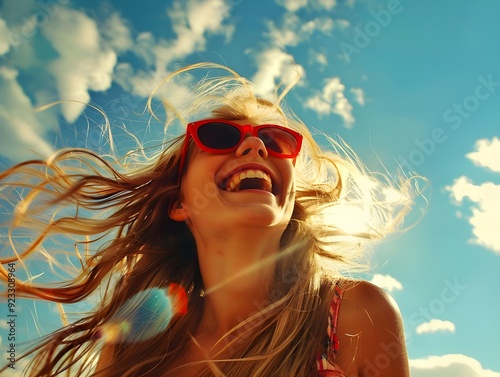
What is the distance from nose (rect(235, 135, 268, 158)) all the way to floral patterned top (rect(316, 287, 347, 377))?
1264 millimetres

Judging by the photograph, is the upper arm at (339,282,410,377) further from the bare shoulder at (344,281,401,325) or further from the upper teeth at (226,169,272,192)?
the upper teeth at (226,169,272,192)

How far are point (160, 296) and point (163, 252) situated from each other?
421 millimetres

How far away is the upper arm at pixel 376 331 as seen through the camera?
2.82m

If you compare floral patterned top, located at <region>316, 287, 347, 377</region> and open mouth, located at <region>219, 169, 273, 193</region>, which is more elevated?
open mouth, located at <region>219, 169, 273, 193</region>

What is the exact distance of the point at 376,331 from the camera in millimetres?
2920

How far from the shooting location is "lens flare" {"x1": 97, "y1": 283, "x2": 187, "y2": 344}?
3.90 metres

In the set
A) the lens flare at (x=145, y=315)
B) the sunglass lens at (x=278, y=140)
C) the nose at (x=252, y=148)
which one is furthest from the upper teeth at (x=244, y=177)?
the lens flare at (x=145, y=315)

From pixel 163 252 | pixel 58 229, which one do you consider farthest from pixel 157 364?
pixel 58 229

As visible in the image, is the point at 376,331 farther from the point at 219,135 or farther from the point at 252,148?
the point at 219,135

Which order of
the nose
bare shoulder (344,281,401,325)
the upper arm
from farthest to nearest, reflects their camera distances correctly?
the nose → bare shoulder (344,281,401,325) → the upper arm

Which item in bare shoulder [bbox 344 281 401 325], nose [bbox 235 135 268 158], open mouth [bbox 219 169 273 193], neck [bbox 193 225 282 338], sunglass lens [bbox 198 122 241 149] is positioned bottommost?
bare shoulder [bbox 344 281 401 325]

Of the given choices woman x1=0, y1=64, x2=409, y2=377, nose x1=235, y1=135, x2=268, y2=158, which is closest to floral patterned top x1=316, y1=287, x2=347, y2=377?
woman x1=0, y1=64, x2=409, y2=377

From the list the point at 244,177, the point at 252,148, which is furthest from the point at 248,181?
the point at 252,148

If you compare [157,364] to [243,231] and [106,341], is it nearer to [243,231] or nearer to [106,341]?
[106,341]
